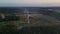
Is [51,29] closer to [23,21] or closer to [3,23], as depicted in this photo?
[23,21]

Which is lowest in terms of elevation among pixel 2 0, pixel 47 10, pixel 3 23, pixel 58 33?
pixel 58 33

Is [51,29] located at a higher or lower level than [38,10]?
lower

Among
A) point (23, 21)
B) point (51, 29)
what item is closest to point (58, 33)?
point (51, 29)

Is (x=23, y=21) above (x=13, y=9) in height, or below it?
below

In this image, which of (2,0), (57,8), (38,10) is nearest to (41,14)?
(38,10)

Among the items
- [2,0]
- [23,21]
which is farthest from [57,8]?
[2,0]

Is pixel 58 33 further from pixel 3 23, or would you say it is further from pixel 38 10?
pixel 3 23

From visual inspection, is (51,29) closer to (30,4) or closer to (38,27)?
(38,27)
